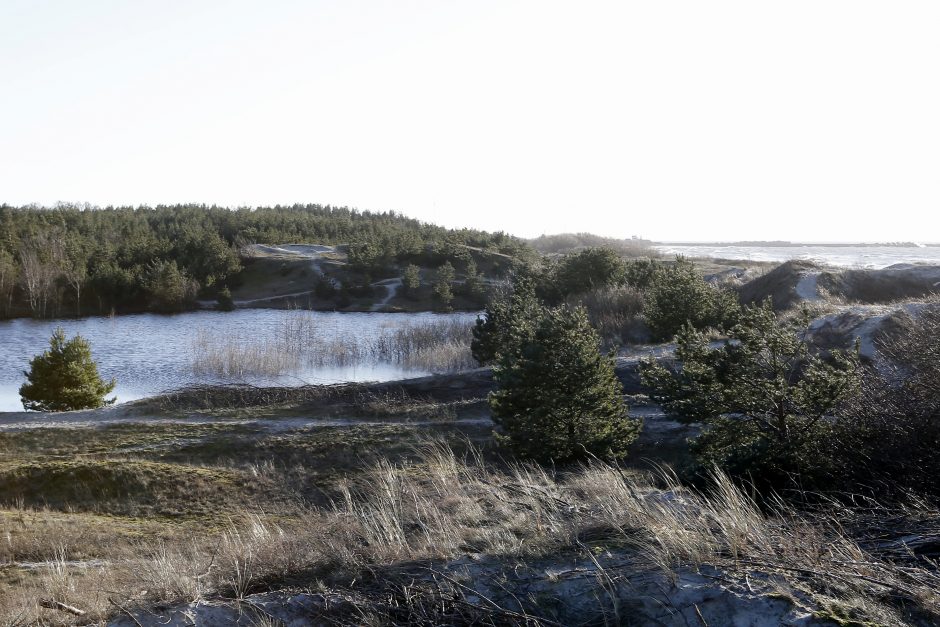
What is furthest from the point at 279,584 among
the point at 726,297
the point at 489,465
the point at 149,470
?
the point at 726,297

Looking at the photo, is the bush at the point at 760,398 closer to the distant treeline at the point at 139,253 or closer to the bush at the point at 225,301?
the bush at the point at 225,301

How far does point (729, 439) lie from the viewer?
824 cm

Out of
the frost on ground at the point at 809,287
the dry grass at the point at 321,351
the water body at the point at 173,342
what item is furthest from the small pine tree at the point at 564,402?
the frost on ground at the point at 809,287

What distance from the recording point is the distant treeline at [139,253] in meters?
53.1

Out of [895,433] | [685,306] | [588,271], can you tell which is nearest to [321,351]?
[588,271]

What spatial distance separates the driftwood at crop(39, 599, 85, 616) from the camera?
5.03 metres

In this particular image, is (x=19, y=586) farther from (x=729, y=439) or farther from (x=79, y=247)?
(x=79, y=247)

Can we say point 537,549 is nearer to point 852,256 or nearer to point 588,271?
point 588,271

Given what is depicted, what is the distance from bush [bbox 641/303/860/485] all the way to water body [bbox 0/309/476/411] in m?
→ 20.1

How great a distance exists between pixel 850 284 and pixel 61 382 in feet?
101

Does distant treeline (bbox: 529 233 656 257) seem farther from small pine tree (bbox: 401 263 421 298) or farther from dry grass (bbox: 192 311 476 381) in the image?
dry grass (bbox: 192 311 476 381)

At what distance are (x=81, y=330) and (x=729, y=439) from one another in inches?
1747

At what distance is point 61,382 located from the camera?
21.9 meters

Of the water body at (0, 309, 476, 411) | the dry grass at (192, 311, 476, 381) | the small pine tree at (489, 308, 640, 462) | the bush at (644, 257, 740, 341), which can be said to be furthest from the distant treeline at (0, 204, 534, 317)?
the small pine tree at (489, 308, 640, 462)
